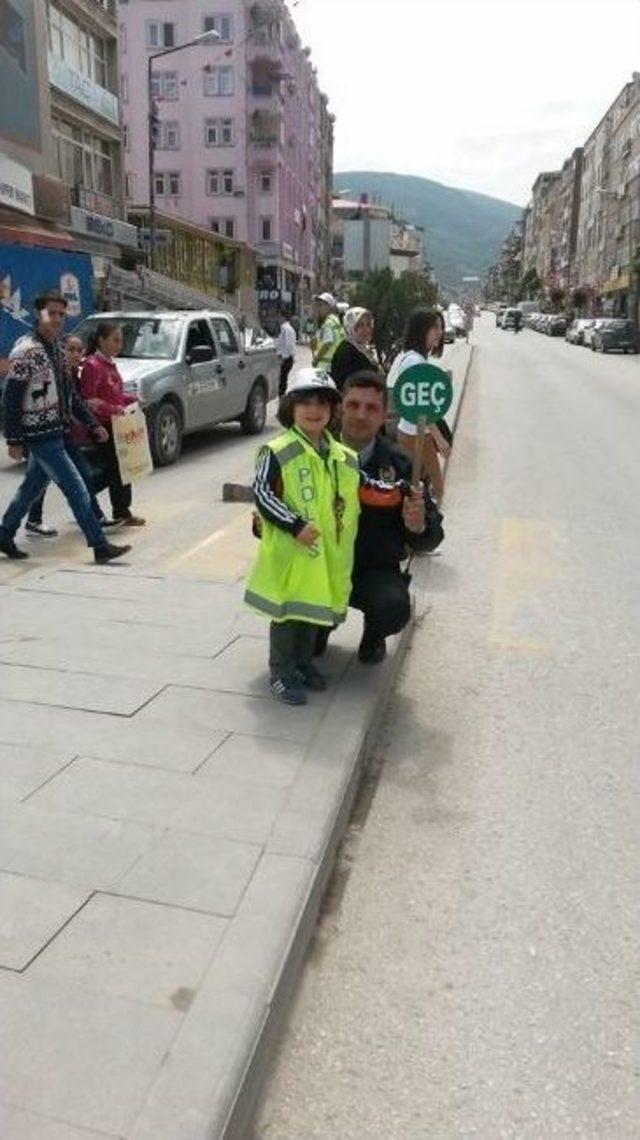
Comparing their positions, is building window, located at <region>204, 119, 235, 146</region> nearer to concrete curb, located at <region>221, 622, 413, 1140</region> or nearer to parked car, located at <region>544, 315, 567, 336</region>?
parked car, located at <region>544, 315, 567, 336</region>

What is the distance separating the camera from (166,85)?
2258 inches

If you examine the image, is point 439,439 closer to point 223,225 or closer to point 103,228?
point 103,228

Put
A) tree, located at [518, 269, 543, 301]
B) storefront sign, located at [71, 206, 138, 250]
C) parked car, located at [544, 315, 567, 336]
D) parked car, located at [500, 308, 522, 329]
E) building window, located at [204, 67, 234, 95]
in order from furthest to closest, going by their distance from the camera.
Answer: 1. tree, located at [518, 269, 543, 301]
2. parked car, located at [500, 308, 522, 329]
3. parked car, located at [544, 315, 567, 336]
4. building window, located at [204, 67, 234, 95]
5. storefront sign, located at [71, 206, 138, 250]

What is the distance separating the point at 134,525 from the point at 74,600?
2.81 metres

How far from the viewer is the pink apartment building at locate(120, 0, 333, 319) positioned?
5594cm

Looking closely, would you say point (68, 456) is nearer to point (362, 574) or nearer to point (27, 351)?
point (27, 351)

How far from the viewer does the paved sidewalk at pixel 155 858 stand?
2137 millimetres

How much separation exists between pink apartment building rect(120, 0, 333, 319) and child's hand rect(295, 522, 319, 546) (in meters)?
54.7

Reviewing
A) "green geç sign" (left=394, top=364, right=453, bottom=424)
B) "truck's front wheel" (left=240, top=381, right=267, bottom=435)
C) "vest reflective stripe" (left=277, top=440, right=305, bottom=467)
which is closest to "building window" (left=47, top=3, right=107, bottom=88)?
"truck's front wheel" (left=240, top=381, right=267, bottom=435)

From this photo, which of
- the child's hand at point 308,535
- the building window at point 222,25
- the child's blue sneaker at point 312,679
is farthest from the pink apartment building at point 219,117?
the child's hand at point 308,535

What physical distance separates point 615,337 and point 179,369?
37.9 metres

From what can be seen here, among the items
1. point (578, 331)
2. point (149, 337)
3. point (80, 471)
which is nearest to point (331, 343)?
point (80, 471)

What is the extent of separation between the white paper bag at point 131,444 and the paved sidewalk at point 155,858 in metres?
3.02

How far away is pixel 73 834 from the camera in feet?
10.2
